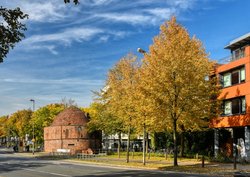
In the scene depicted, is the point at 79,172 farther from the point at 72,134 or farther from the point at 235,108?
the point at 72,134

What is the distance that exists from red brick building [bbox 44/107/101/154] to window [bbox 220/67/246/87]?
3559cm

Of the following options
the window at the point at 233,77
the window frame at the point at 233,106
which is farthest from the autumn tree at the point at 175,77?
the window at the point at 233,77

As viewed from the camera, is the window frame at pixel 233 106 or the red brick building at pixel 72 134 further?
the red brick building at pixel 72 134

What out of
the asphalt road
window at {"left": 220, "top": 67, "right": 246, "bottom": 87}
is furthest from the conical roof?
the asphalt road

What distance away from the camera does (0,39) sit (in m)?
14.7

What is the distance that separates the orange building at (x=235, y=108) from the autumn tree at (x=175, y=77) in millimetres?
10663

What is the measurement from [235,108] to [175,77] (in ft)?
53.2

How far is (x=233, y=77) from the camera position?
162 feet

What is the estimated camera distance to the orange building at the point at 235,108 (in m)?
46.4

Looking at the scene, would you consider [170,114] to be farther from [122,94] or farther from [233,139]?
[233,139]

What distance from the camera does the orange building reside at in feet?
152

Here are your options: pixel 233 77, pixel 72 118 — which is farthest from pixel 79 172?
pixel 72 118

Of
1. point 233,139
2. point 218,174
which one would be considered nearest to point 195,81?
point 218,174

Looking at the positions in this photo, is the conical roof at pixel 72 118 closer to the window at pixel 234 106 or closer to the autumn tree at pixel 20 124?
the autumn tree at pixel 20 124
